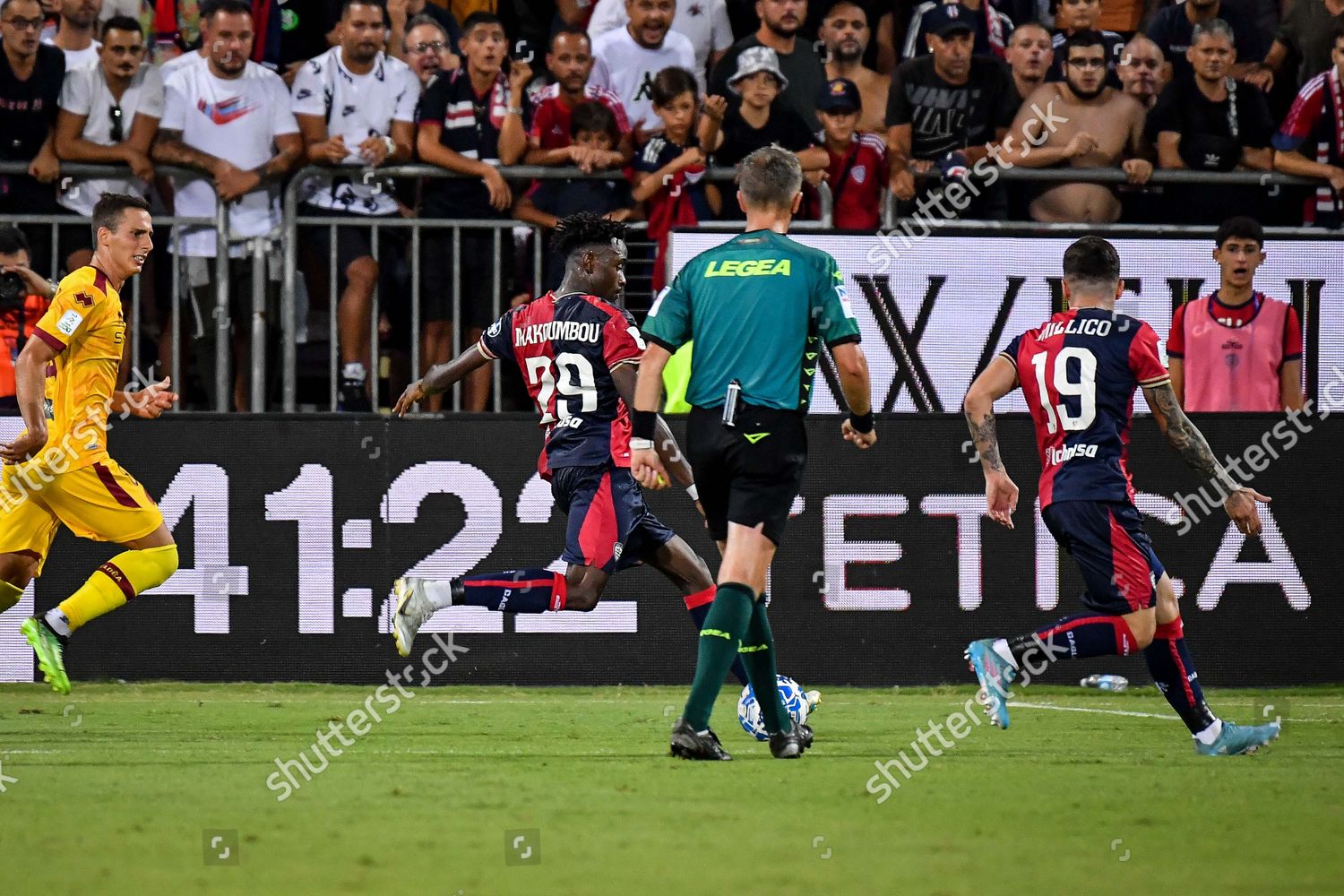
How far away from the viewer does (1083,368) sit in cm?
765

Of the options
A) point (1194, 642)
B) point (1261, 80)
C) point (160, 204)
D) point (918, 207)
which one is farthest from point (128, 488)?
point (1261, 80)

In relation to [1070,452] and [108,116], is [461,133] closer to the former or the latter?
[108,116]

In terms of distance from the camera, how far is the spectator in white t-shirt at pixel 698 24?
43.2 ft

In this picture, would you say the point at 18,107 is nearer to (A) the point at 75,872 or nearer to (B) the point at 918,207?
(B) the point at 918,207

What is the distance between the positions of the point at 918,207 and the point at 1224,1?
410 cm

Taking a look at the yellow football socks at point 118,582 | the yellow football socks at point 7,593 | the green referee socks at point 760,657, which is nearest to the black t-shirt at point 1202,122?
the green referee socks at point 760,657

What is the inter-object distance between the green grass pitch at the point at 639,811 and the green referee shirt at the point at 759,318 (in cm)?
151

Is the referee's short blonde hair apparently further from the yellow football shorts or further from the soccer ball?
the yellow football shorts

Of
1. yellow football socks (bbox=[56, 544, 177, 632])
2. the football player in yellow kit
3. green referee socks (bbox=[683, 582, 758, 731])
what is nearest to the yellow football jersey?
the football player in yellow kit

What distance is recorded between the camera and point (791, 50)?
12664 mm

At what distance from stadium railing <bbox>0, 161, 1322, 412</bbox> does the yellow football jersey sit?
2.40 metres

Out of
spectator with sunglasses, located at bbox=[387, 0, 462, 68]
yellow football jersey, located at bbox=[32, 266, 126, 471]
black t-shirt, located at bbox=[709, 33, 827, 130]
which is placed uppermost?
spectator with sunglasses, located at bbox=[387, 0, 462, 68]

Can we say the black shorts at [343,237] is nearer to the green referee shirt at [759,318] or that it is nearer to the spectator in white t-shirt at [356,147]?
the spectator in white t-shirt at [356,147]

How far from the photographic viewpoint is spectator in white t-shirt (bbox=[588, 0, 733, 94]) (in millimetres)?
13156
